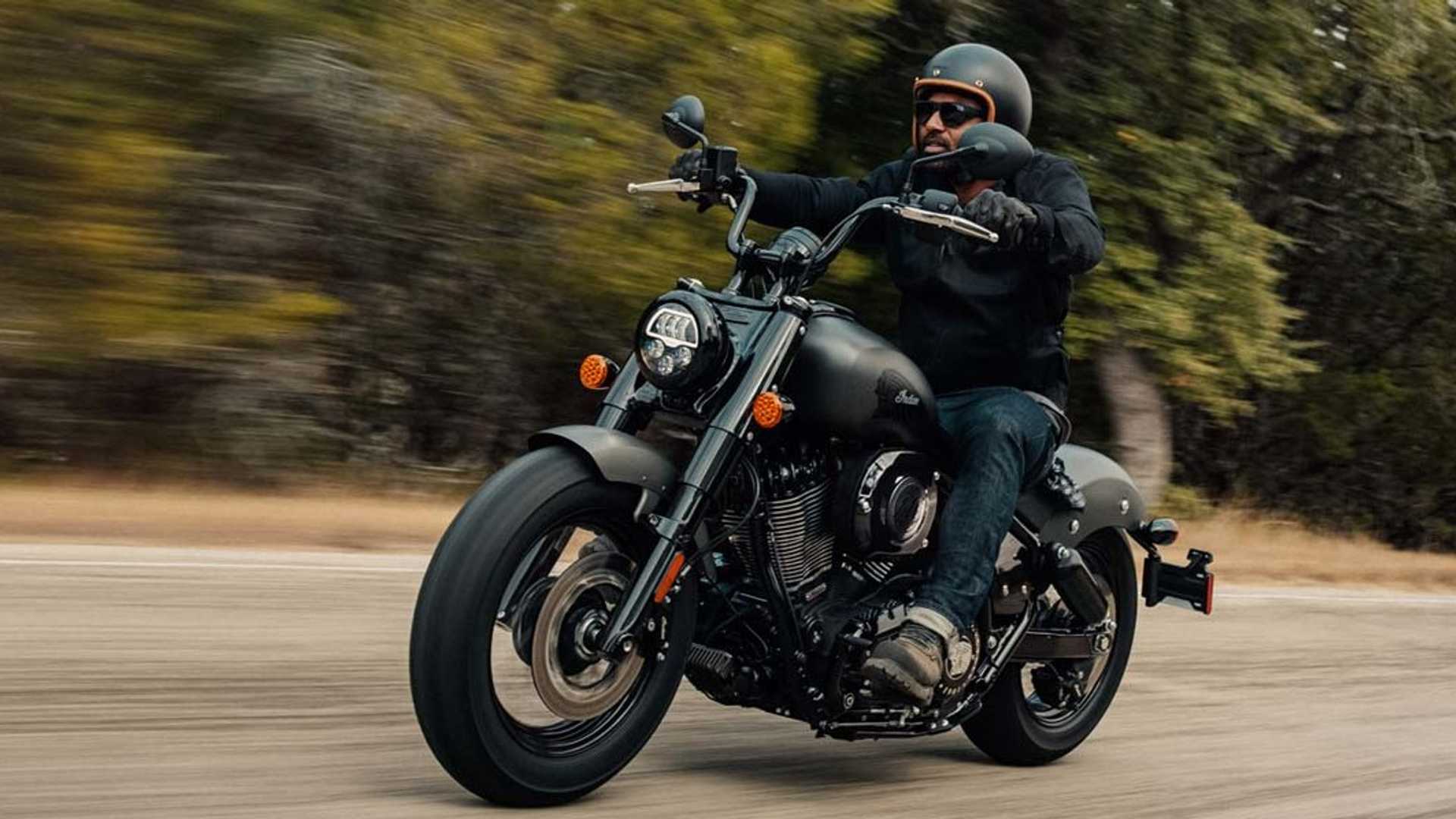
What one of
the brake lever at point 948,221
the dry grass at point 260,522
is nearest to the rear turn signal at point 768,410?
the brake lever at point 948,221

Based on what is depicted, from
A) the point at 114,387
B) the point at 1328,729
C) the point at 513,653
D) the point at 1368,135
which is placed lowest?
the point at 1368,135

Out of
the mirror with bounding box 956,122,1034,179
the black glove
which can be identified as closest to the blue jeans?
the black glove

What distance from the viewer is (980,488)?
4453 millimetres

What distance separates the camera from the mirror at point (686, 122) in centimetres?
449

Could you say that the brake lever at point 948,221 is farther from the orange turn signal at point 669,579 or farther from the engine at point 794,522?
the orange turn signal at point 669,579

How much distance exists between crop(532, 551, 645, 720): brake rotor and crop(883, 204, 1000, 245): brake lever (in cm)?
99

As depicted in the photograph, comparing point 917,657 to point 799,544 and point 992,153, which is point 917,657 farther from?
point 992,153

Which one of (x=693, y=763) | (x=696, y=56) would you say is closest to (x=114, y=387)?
(x=696, y=56)

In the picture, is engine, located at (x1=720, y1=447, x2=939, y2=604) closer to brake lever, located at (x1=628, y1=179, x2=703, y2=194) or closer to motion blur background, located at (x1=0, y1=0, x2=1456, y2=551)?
brake lever, located at (x1=628, y1=179, x2=703, y2=194)

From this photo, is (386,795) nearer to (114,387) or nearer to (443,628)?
(443,628)

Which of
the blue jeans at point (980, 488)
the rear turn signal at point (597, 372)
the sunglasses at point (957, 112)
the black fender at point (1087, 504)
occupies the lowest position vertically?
the black fender at point (1087, 504)

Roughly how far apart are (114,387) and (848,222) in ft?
23.0

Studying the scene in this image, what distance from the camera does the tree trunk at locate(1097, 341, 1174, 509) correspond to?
1667cm

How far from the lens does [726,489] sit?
13.6ft
